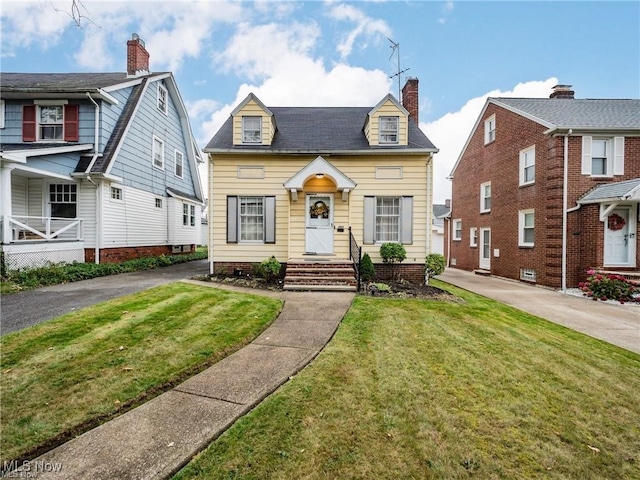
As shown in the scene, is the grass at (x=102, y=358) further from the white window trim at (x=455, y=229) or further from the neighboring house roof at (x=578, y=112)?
the white window trim at (x=455, y=229)

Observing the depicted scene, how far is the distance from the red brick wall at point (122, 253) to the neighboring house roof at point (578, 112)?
17958 mm

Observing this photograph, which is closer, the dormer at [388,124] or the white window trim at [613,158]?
the dormer at [388,124]

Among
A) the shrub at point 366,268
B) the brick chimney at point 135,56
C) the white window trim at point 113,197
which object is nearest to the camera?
the shrub at point 366,268

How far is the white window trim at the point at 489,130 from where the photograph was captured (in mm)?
14875

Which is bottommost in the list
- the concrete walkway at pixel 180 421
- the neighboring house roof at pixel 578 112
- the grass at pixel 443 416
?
the grass at pixel 443 416

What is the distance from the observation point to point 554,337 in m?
5.48

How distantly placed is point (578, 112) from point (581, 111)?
0.24m

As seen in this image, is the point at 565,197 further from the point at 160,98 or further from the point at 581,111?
the point at 160,98

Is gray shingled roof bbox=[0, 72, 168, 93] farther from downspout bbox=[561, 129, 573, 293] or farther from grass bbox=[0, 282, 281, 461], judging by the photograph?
downspout bbox=[561, 129, 573, 293]

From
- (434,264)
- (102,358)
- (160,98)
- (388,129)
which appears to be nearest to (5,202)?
(102,358)

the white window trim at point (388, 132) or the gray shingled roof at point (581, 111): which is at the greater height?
the gray shingled roof at point (581, 111)

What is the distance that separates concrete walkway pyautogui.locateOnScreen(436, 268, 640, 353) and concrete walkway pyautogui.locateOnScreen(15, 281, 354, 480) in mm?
6014

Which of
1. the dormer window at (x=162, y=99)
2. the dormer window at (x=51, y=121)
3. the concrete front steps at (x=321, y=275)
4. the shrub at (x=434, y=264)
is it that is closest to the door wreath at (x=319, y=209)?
the concrete front steps at (x=321, y=275)

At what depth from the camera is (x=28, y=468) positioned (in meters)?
2.16
